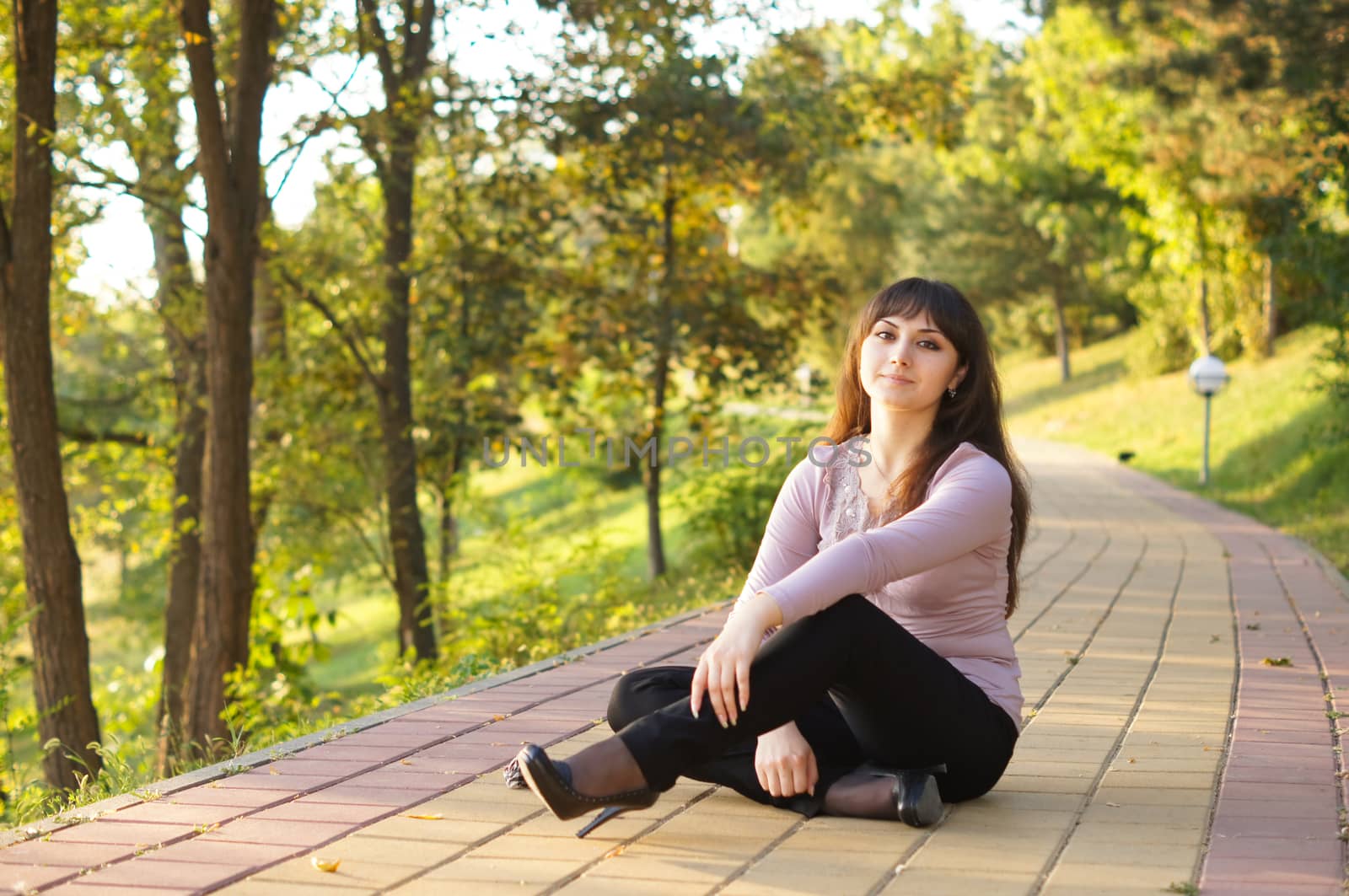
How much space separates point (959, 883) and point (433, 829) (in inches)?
51.3

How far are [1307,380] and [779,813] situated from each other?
1904 centimetres

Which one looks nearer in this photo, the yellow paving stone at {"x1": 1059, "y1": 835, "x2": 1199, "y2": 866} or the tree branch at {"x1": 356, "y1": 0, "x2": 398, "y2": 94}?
the yellow paving stone at {"x1": 1059, "y1": 835, "x2": 1199, "y2": 866}

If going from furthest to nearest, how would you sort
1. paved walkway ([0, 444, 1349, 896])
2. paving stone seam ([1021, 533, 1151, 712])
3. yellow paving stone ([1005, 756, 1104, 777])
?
paving stone seam ([1021, 533, 1151, 712]) < yellow paving stone ([1005, 756, 1104, 777]) < paved walkway ([0, 444, 1349, 896])

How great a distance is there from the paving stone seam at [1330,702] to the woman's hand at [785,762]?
121cm

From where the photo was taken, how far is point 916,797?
347cm

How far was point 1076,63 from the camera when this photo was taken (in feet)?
102

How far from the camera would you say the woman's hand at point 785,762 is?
346 centimetres

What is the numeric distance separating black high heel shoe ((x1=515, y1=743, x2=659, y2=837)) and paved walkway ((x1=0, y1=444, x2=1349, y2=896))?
137 millimetres

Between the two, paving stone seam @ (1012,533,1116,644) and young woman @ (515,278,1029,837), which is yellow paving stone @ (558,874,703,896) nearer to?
young woman @ (515,278,1029,837)

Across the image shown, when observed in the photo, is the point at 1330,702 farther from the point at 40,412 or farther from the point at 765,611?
the point at 40,412

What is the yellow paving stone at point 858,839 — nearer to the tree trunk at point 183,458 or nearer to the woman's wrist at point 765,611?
the woman's wrist at point 765,611

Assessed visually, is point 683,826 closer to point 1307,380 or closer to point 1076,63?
point 1307,380

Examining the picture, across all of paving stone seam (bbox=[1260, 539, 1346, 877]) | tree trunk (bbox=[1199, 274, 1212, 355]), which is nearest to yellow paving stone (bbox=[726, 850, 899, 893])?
paving stone seam (bbox=[1260, 539, 1346, 877])

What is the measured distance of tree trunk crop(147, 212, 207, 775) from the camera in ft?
42.8
